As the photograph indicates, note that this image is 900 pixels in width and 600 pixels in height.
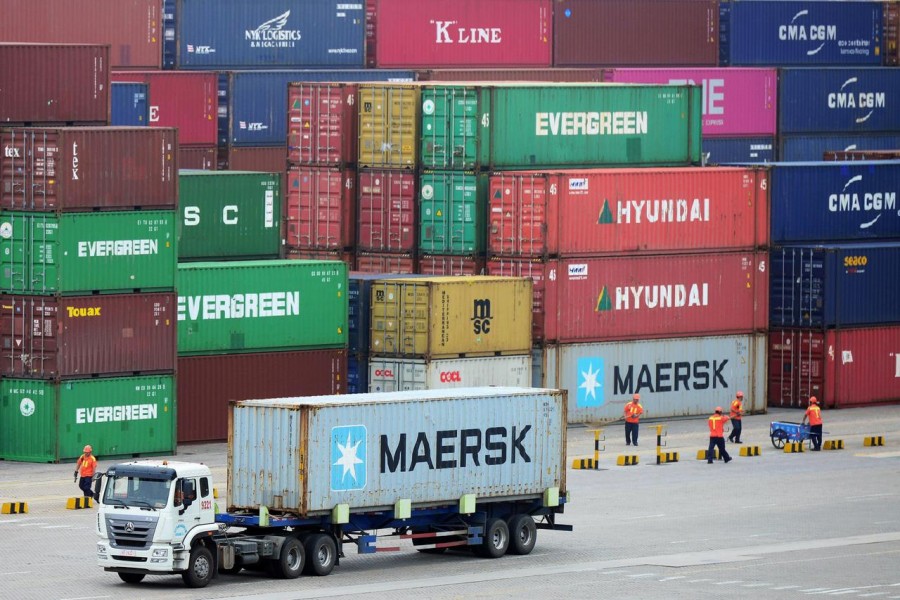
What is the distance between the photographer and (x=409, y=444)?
43719mm

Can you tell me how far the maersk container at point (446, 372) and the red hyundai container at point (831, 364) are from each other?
1188cm

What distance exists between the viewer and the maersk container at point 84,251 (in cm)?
5691

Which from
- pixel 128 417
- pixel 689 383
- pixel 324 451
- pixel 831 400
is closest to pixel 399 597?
pixel 324 451

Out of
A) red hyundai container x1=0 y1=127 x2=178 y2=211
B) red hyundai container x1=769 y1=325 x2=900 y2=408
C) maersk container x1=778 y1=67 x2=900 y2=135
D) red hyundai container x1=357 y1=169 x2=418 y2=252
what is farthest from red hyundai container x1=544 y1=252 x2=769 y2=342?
maersk container x1=778 y1=67 x2=900 y2=135

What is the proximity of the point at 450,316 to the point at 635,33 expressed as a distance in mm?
32827

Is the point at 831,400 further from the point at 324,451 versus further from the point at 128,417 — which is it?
the point at 324,451

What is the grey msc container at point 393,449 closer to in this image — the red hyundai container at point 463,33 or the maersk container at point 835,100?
the red hyundai container at point 463,33

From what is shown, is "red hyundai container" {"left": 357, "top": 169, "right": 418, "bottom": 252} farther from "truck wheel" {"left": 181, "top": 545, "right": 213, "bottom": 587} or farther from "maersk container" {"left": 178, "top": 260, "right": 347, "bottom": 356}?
"truck wheel" {"left": 181, "top": 545, "right": 213, "bottom": 587}

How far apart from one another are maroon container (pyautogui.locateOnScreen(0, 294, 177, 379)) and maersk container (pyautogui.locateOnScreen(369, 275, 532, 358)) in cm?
703

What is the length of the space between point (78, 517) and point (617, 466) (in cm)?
1631

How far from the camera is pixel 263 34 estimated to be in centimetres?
8506

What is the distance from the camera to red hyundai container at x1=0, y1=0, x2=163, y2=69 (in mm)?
79812

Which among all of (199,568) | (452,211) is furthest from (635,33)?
(199,568)

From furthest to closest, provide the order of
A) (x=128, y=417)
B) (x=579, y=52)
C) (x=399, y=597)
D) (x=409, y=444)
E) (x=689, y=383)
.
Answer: (x=579, y=52) < (x=689, y=383) < (x=128, y=417) < (x=409, y=444) < (x=399, y=597)
